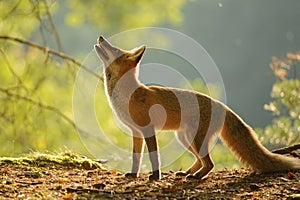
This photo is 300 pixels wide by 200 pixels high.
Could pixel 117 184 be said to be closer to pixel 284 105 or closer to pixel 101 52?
pixel 101 52

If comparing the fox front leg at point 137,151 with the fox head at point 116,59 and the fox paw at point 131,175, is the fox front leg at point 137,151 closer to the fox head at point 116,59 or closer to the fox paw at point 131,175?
the fox paw at point 131,175

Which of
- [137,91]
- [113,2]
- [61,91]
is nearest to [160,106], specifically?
[137,91]

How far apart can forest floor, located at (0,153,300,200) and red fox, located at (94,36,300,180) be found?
0.49ft

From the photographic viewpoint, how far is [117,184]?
3.73 metres

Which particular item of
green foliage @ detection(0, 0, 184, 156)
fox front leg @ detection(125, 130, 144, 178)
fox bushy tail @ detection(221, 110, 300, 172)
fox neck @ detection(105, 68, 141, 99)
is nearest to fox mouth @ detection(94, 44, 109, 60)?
fox neck @ detection(105, 68, 141, 99)

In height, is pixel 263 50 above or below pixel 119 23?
above

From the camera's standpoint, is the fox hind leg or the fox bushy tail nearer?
the fox bushy tail

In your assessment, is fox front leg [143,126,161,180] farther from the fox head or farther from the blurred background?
the blurred background

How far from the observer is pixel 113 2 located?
32.7ft

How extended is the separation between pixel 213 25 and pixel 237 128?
20.2 metres

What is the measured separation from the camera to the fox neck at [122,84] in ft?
14.1

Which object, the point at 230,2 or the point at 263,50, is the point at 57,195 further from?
the point at 230,2

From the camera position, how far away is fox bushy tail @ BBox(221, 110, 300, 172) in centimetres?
410

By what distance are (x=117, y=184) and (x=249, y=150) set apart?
1.26 meters
